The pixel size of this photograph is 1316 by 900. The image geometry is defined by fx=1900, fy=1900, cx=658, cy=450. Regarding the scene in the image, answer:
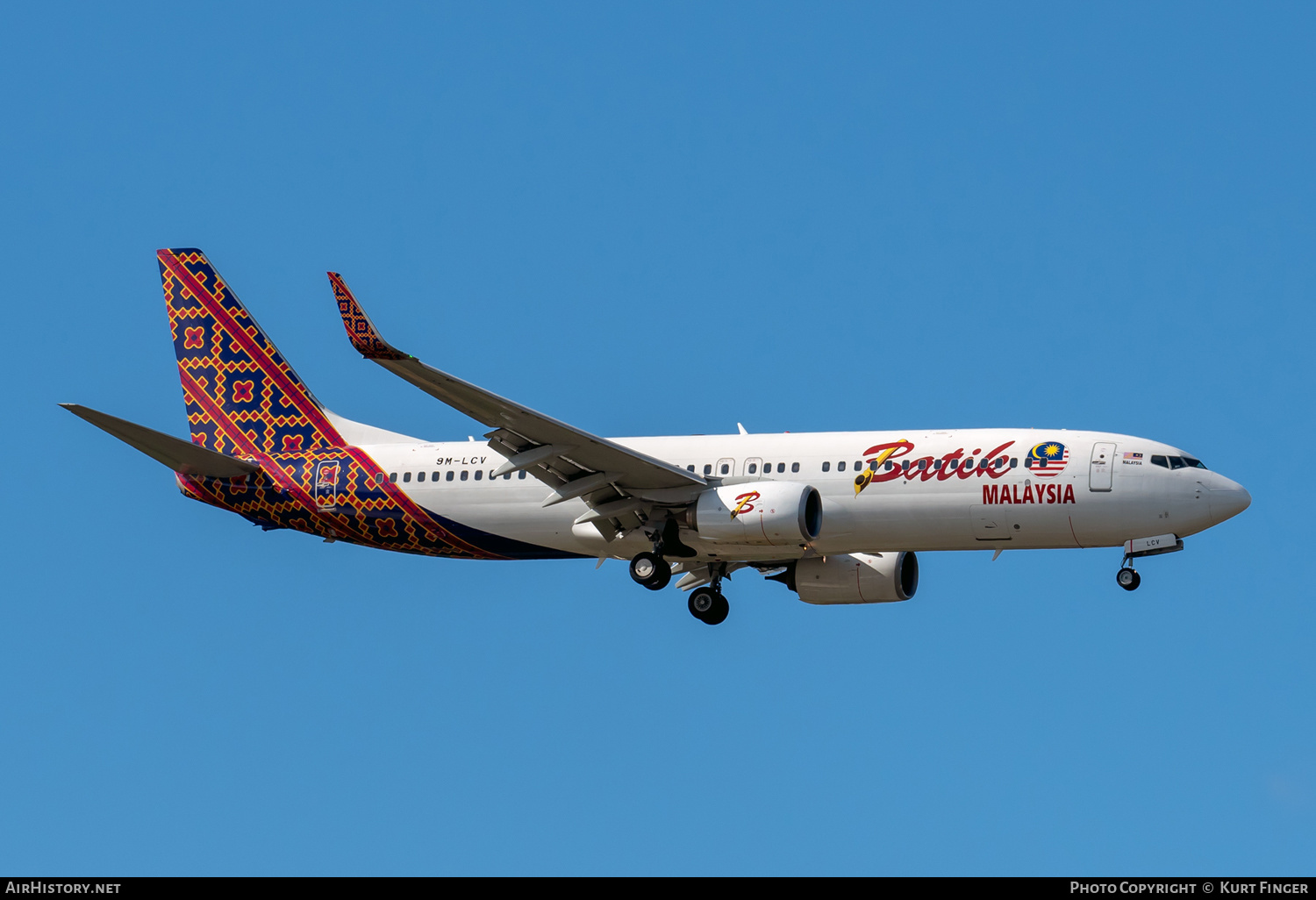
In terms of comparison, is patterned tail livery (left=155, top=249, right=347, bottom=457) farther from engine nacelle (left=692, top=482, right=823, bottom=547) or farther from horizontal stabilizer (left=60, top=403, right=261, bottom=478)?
engine nacelle (left=692, top=482, right=823, bottom=547)

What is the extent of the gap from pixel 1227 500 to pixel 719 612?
1271cm

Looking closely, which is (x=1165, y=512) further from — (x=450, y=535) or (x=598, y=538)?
(x=450, y=535)

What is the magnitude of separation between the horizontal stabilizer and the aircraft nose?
23.7 metres

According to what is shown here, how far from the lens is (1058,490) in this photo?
4353cm

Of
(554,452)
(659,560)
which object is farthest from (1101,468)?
(554,452)

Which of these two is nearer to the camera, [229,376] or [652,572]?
[652,572]

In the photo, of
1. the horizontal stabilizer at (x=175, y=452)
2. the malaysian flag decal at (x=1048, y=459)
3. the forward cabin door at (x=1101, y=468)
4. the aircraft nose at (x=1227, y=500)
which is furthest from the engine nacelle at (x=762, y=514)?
the horizontal stabilizer at (x=175, y=452)

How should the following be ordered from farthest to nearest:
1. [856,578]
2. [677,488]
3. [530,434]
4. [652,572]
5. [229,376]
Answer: [229,376]
[856,578]
[652,572]
[677,488]
[530,434]

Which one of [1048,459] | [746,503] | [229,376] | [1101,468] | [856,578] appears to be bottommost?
[746,503]

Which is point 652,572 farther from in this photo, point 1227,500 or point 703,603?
point 1227,500

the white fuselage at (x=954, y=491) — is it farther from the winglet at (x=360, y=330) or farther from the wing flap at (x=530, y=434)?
the winglet at (x=360, y=330)

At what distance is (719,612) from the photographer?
48062 millimetres

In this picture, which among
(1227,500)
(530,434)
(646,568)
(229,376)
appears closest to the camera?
(530,434)

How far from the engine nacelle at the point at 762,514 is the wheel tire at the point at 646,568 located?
147 cm
